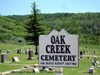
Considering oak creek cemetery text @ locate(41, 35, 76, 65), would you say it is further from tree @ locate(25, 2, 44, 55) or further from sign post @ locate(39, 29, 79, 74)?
tree @ locate(25, 2, 44, 55)

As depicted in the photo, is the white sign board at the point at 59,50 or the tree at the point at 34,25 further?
the tree at the point at 34,25

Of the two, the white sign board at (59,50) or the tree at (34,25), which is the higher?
the tree at (34,25)

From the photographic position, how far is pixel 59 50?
517 centimetres

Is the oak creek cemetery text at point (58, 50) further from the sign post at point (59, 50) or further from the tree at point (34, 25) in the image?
the tree at point (34, 25)

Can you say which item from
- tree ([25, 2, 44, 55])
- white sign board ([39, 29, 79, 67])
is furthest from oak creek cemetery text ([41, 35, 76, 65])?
tree ([25, 2, 44, 55])

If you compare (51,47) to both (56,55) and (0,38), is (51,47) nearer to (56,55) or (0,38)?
(56,55)

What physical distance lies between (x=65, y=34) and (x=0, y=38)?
64005 mm

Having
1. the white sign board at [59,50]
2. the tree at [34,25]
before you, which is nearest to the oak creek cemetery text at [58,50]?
the white sign board at [59,50]

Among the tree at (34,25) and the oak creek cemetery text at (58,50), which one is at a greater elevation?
the tree at (34,25)

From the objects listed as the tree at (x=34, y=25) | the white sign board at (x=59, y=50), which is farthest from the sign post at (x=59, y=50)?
the tree at (x=34, y=25)

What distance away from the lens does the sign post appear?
202 inches

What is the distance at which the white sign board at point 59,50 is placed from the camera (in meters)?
5.13

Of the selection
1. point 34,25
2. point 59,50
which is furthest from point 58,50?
point 34,25

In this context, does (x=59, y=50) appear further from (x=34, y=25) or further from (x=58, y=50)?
(x=34, y=25)
